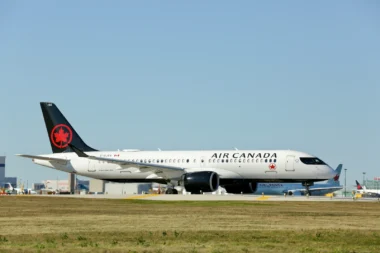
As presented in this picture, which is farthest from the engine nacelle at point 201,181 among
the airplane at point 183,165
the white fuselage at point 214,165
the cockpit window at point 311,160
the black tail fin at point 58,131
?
the black tail fin at point 58,131

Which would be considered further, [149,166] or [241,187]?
[241,187]

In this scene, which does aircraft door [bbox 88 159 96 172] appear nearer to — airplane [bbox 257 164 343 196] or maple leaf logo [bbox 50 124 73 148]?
maple leaf logo [bbox 50 124 73 148]

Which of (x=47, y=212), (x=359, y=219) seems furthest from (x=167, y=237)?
→ (x=47, y=212)

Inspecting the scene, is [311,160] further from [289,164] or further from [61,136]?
[61,136]

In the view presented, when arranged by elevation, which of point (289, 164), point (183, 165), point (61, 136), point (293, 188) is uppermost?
point (61, 136)

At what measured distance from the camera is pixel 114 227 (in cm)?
3225

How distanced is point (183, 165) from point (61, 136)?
17.1m

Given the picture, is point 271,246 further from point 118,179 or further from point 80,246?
point 118,179

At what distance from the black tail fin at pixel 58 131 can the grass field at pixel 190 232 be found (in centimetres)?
4858

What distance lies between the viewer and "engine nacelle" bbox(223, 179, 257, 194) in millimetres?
78812

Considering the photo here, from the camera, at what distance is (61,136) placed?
90250 millimetres

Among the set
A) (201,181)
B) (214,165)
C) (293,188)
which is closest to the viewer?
(201,181)

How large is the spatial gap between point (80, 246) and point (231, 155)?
5489cm

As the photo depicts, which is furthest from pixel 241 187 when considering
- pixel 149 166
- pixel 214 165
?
pixel 149 166
